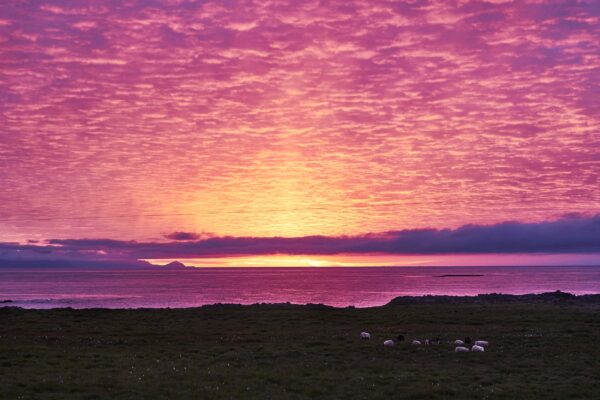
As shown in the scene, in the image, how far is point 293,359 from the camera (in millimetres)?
28281

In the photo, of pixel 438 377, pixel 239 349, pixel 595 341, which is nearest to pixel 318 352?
pixel 239 349

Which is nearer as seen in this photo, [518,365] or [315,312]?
[518,365]

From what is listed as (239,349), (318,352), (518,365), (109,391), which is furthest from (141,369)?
(518,365)

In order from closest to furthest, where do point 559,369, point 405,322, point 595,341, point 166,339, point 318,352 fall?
point 559,369 < point 318,352 < point 595,341 < point 166,339 < point 405,322

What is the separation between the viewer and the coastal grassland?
21.6 m

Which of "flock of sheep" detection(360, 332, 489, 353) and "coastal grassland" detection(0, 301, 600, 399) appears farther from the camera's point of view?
"flock of sheep" detection(360, 332, 489, 353)

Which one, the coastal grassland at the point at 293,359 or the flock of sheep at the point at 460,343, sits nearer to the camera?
the coastal grassland at the point at 293,359

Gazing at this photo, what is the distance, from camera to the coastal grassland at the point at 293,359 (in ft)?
70.9

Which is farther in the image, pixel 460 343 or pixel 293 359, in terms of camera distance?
pixel 460 343

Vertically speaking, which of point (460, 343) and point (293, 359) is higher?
point (460, 343)

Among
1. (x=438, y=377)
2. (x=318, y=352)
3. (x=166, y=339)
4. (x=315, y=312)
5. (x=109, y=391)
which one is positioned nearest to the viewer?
(x=109, y=391)

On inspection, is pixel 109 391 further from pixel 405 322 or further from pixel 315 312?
pixel 315 312

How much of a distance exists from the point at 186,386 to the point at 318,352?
996 centimetres

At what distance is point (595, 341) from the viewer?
33094 mm
